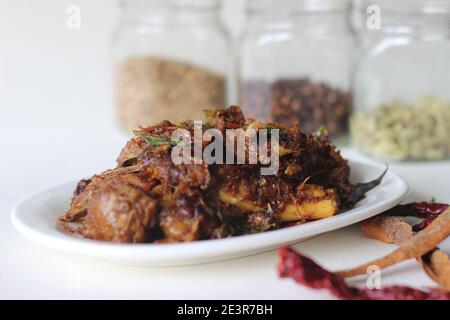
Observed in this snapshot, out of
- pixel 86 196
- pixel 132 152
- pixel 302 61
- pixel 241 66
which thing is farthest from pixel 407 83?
pixel 86 196

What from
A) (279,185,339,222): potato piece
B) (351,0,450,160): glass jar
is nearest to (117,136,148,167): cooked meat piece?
(279,185,339,222): potato piece

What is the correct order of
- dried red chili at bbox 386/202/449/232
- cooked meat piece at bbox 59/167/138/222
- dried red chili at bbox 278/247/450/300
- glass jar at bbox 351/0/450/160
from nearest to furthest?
dried red chili at bbox 278/247/450/300
cooked meat piece at bbox 59/167/138/222
dried red chili at bbox 386/202/449/232
glass jar at bbox 351/0/450/160

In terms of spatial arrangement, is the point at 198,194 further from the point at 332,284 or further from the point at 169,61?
the point at 169,61

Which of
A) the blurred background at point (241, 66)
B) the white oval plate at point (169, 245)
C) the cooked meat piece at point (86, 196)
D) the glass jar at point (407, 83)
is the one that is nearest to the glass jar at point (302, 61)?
the blurred background at point (241, 66)

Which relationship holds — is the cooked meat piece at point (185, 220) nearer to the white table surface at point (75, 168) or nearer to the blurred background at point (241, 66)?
the white table surface at point (75, 168)

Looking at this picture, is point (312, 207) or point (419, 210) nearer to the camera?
point (312, 207)

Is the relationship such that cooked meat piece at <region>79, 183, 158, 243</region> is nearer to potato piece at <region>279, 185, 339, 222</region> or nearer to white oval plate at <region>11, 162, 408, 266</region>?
white oval plate at <region>11, 162, 408, 266</region>

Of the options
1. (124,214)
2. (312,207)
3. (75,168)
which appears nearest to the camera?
(124,214)
